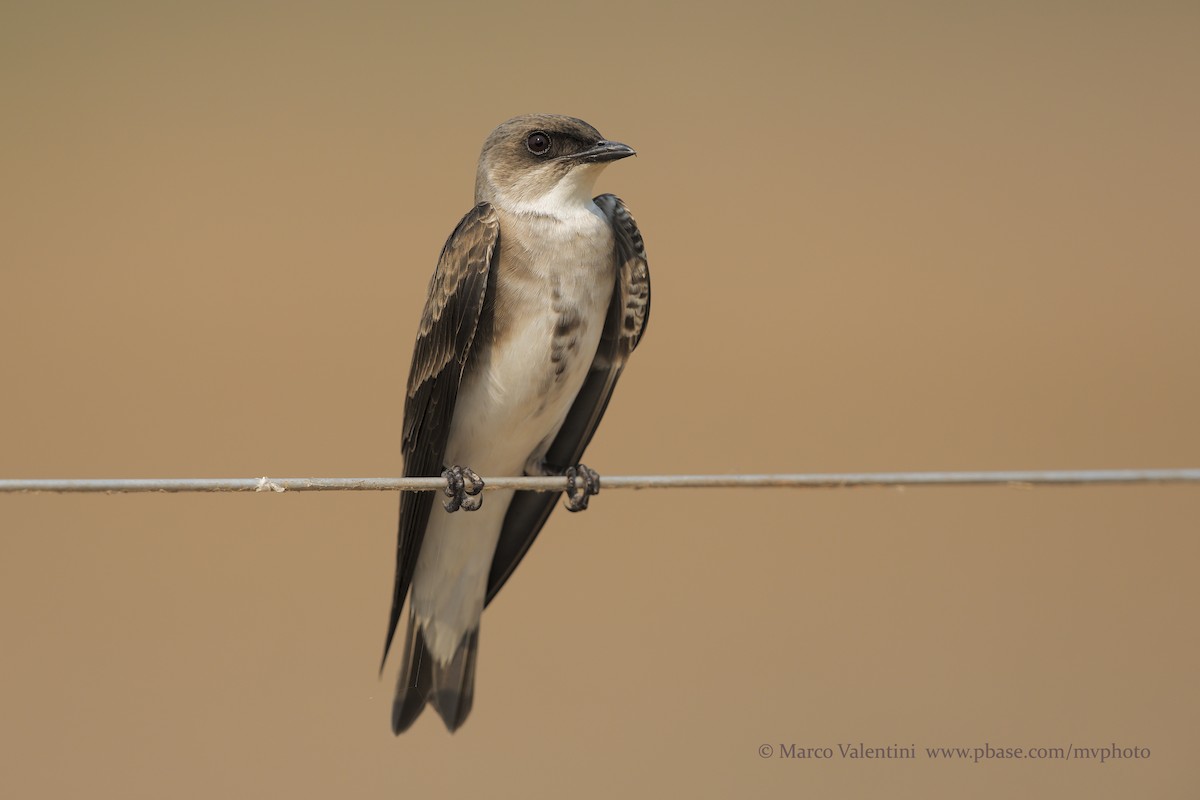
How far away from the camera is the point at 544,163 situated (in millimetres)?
3055

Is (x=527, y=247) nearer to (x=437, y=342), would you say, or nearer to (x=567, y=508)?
(x=437, y=342)

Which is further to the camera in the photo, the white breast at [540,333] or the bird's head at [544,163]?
Answer: the bird's head at [544,163]

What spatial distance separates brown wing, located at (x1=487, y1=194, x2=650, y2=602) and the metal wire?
1.08 m

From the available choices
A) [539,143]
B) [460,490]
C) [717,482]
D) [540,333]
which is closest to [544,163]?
[539,143]

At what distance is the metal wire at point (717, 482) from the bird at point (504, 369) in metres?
0.70

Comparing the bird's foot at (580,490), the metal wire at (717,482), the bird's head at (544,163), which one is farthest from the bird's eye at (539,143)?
the metal wire at (717,482)

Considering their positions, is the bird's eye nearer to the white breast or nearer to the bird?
the bird

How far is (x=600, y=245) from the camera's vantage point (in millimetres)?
2984

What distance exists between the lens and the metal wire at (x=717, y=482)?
1782mm

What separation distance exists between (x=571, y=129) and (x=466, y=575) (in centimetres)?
124

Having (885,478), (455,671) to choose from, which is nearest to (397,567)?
(455,671)

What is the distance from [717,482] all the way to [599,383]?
51.5 inches

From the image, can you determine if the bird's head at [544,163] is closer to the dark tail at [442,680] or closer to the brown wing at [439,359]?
the brown wing at [439,359]

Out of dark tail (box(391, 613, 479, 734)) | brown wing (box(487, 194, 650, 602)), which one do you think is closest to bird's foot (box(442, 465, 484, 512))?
brown wing (box(487, 194, 650, 602))
